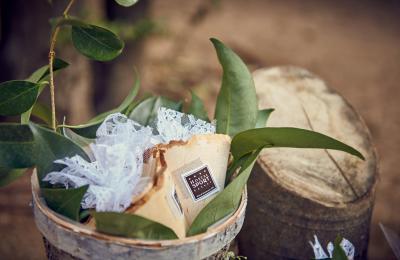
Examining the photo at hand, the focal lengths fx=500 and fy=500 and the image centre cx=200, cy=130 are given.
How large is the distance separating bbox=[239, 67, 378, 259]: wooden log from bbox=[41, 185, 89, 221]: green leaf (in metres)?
0.63

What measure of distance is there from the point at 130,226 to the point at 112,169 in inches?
5.2

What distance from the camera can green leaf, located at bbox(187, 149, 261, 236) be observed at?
101 cm

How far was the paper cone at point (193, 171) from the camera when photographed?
1.07 meters

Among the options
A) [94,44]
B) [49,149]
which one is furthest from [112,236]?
[94,44]

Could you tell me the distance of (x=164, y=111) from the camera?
3.86ft

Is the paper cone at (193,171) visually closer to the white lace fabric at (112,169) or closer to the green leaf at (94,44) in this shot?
the white lace fabric at (112,169)

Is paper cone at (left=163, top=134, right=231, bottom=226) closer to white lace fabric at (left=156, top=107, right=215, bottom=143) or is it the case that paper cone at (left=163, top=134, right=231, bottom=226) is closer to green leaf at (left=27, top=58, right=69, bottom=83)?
white lace fabric at (left=156, top=107, right=215, bottom=143)

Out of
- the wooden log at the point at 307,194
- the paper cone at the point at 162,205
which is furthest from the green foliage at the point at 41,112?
the wooden log at the point at 307,194

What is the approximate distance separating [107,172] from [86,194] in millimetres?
64

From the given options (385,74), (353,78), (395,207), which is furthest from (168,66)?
(395,207)

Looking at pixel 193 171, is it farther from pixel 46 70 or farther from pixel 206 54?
pixel 206 54

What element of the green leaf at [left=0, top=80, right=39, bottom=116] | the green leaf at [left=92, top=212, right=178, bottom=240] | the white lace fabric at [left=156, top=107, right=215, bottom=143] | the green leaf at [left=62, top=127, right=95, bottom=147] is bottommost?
the green leaf at [left=92, top=212, right=178, bottom=240]

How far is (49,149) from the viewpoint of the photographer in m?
1.01

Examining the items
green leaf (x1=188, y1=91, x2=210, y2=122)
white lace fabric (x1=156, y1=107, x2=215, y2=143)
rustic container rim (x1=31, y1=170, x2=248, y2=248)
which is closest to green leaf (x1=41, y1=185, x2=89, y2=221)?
rustic container rim (x1=31, y1=170, x2=248, y2=248)
